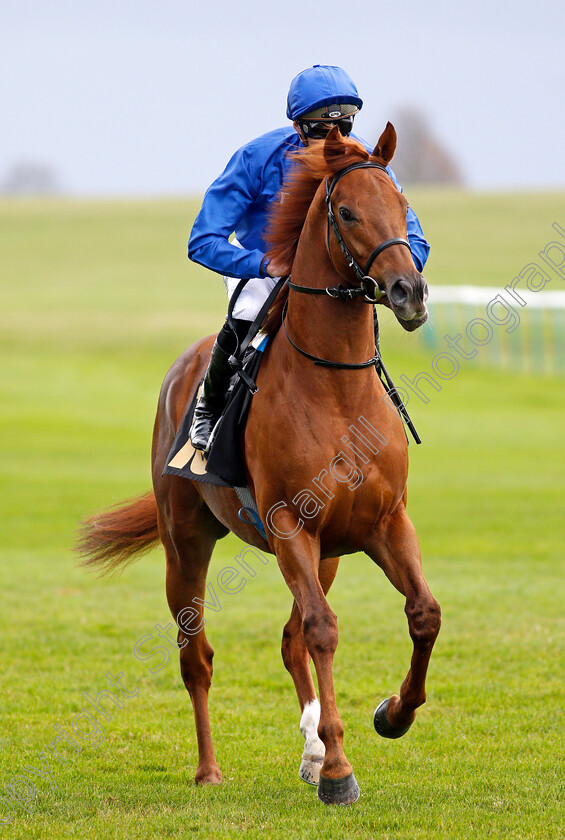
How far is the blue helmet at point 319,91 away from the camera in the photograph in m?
4.40

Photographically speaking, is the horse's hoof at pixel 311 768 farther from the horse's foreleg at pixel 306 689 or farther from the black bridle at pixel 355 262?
the black bridle at pixel 355 262

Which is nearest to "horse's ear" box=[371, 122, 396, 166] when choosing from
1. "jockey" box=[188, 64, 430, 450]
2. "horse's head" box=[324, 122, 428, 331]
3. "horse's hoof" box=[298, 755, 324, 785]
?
"horse's head" box=[324, 122, 428, 331]

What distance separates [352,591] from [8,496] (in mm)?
7865

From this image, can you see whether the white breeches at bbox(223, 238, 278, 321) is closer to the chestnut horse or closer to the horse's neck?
the chestnut horse

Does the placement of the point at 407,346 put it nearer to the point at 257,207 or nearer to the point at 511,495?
the point at 511,495

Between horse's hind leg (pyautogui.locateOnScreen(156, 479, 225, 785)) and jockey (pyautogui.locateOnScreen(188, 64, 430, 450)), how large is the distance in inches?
26.4

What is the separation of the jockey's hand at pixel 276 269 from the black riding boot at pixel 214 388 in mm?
448

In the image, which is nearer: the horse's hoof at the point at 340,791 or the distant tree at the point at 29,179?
the horse's hoof at the point at 340,791

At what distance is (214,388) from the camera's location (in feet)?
16.1

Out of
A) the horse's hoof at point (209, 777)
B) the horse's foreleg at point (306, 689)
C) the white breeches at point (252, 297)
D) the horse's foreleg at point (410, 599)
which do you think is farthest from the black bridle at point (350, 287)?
the horse's hoof at point (209, 777)

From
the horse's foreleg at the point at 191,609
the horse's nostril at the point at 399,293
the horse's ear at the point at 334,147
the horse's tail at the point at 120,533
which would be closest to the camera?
the horse's nostril at the point at 399,293

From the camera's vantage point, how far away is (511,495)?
52.6 ft

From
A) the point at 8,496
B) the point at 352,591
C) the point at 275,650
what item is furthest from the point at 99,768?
the point at 8,496

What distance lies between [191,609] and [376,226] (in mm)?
2442
